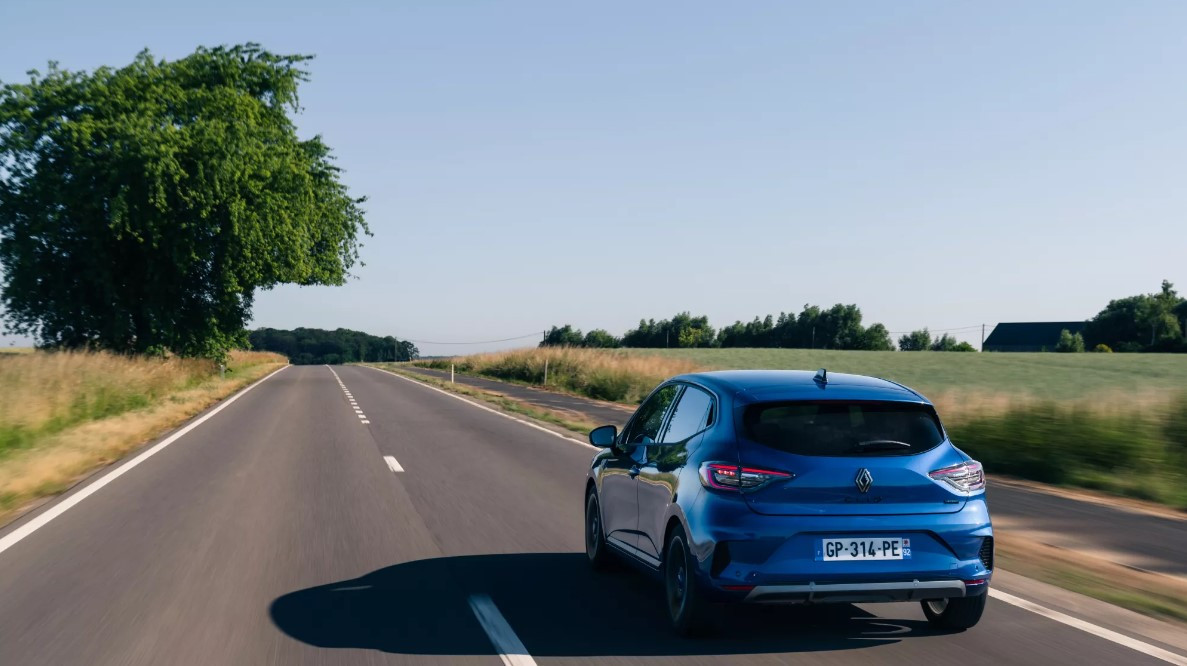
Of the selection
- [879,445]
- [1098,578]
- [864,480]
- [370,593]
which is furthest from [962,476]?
[370,593]

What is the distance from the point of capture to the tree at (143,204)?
35875mm

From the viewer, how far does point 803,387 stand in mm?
6207

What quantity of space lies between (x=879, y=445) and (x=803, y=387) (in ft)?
1.91

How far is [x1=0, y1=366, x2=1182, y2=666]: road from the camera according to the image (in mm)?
5637

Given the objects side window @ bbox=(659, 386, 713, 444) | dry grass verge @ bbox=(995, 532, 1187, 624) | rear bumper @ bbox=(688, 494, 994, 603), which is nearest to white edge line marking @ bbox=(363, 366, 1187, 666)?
dry grass verge @ bbox=(995, 532, 1187, 624)

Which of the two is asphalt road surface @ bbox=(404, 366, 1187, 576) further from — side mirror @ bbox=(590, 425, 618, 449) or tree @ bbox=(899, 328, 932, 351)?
tree @ bbox=(899, 328, 932, 351)

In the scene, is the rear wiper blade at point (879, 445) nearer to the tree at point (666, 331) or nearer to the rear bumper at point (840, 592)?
the rear bumper at point (840, 592)

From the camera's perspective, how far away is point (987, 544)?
19.2 feet

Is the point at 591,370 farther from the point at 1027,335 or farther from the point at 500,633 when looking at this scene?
the point at 1027,335

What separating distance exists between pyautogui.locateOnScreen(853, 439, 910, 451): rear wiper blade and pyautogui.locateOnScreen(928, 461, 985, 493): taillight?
8.6 inches

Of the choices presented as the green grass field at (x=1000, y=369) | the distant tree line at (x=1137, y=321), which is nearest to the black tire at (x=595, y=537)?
the green grass field at (x=1000, y=369)

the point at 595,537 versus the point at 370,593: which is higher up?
the point at 595,537

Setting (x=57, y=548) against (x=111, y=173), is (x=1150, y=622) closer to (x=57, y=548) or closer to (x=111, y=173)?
(x=57, y=548)

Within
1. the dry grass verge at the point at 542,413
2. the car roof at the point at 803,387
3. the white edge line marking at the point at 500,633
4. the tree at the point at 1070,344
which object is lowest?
the white edge line marking at the point at 500,633
